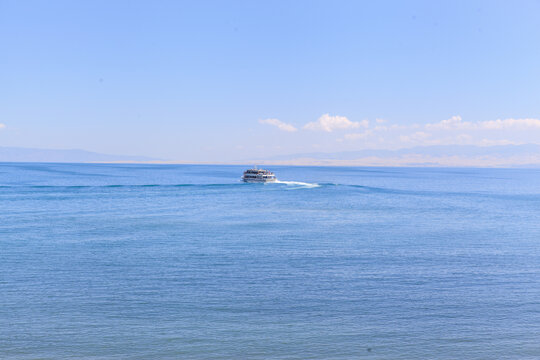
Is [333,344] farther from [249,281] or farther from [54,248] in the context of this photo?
[54,248]

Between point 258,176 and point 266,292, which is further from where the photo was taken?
point 258,176

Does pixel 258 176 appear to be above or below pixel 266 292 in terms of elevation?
above

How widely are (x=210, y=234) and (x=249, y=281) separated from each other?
18873 millimetres

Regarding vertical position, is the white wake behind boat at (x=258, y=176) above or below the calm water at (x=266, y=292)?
above

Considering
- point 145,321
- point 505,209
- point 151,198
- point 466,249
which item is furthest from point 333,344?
point 151,198

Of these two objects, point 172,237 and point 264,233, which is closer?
point 172,237

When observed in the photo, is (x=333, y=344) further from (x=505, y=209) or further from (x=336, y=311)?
(x=505, y=209)

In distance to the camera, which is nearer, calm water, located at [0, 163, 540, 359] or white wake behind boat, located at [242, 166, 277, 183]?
calm water, located at [0, 163, 540, 359]

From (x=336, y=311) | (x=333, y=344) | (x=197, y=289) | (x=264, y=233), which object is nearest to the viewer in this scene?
(x=333, y=344)

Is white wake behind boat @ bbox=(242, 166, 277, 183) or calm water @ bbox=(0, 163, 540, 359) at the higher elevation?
white wake behind boat @ bbox=(242, 166, 277, 183)

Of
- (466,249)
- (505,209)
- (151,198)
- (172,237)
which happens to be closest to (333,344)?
(466,249)

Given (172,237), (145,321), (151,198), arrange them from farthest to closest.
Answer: (151,198), (172,237), (145,321)

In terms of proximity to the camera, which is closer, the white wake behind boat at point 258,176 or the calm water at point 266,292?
the calm water at point 266,292

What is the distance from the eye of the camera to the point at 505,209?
7575 centimetres
